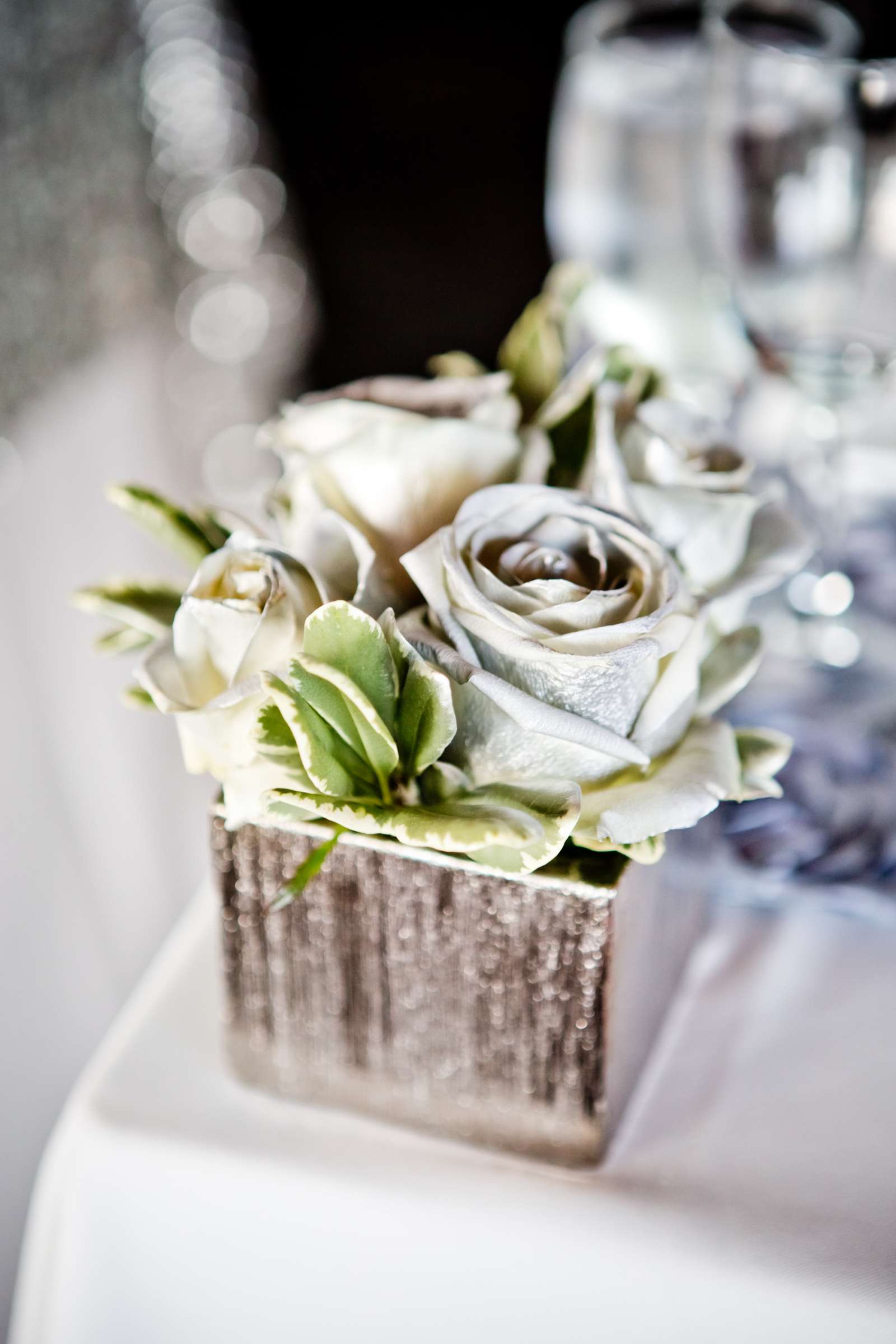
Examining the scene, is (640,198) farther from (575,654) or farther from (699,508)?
(575,654)

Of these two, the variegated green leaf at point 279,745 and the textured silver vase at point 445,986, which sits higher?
the variegated green leaf at point 279,745

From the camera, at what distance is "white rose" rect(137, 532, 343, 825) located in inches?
16.1

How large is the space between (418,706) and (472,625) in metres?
0.03

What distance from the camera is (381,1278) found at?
49 centimetres

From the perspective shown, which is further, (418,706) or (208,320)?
(208,320)

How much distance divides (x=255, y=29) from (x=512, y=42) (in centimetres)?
50

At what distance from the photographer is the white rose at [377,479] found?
0.44 metres

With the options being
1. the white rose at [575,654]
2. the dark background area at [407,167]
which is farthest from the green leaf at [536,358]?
the dark background area at [407,167]

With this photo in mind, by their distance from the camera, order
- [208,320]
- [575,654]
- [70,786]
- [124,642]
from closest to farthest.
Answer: [575,654], [124,642], [70,786], [208,320]

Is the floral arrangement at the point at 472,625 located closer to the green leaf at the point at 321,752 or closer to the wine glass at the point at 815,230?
the green leaf at the point at 321,752

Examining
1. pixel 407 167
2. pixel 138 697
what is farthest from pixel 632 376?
pixel 407 167

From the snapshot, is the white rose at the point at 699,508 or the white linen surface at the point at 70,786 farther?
the white linen surface at the point at 70,786

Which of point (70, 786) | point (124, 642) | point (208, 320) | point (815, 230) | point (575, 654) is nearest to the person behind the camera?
point (575, 654)

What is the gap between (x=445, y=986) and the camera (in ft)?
1.54
